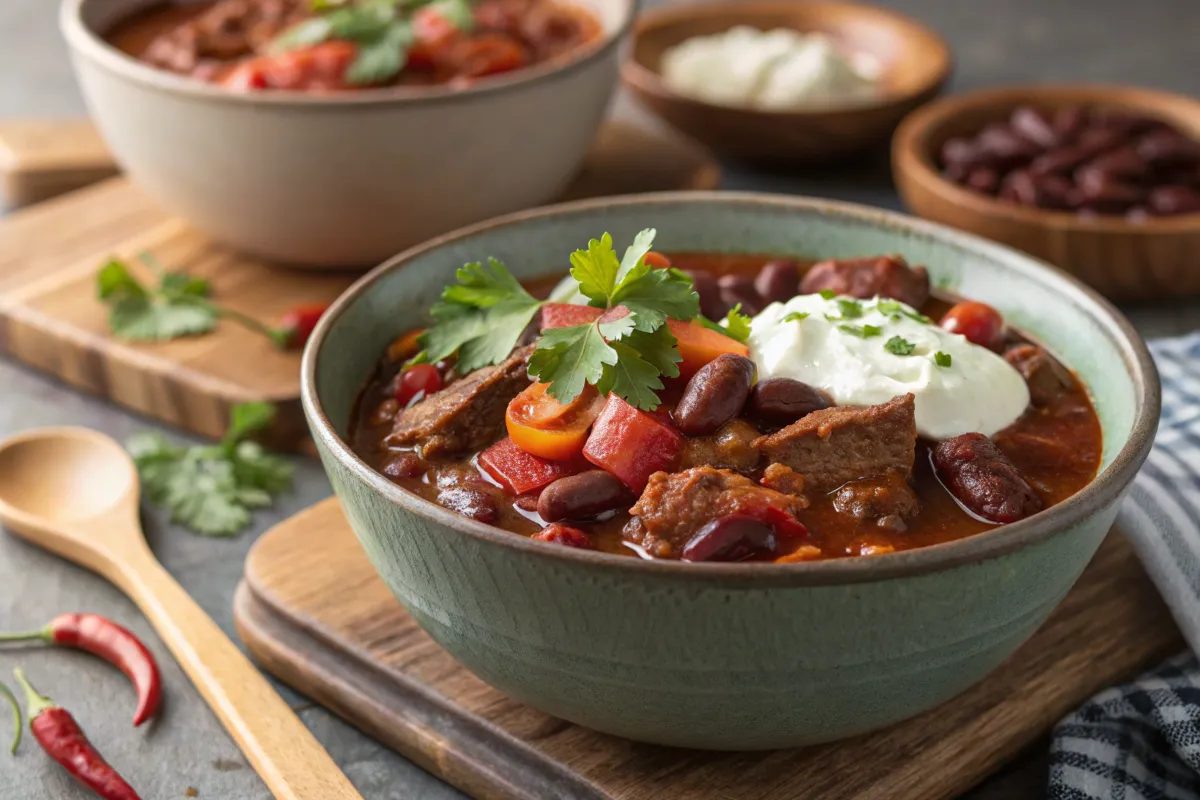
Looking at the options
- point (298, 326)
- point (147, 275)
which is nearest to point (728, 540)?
point (298, 326)

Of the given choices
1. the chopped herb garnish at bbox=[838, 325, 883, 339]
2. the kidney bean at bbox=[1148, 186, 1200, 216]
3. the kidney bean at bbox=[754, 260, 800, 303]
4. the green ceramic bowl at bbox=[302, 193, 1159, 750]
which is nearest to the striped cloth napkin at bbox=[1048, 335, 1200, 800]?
the green ceramic bowl at bbox=[302, 193, 1159, 750]

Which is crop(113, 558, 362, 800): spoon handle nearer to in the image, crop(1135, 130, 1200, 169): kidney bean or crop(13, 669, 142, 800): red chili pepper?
crop(13, 669, 142, 800): red chili pepper

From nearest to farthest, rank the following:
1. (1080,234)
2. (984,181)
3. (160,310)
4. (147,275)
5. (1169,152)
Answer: (160,310) → (1080,234) → (147,275) → (984,181) → (1169,152)

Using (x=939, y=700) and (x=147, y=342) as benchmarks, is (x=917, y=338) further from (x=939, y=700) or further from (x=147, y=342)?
(x=147, y=342)

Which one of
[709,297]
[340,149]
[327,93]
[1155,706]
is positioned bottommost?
[1155,706]

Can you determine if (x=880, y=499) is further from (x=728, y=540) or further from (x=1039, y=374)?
(x=1039, y=374)

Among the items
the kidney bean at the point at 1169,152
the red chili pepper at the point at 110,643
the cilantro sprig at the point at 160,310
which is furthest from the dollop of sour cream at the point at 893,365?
the kidney bean at the point at 1169,152

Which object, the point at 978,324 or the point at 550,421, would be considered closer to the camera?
the point at 550,421
